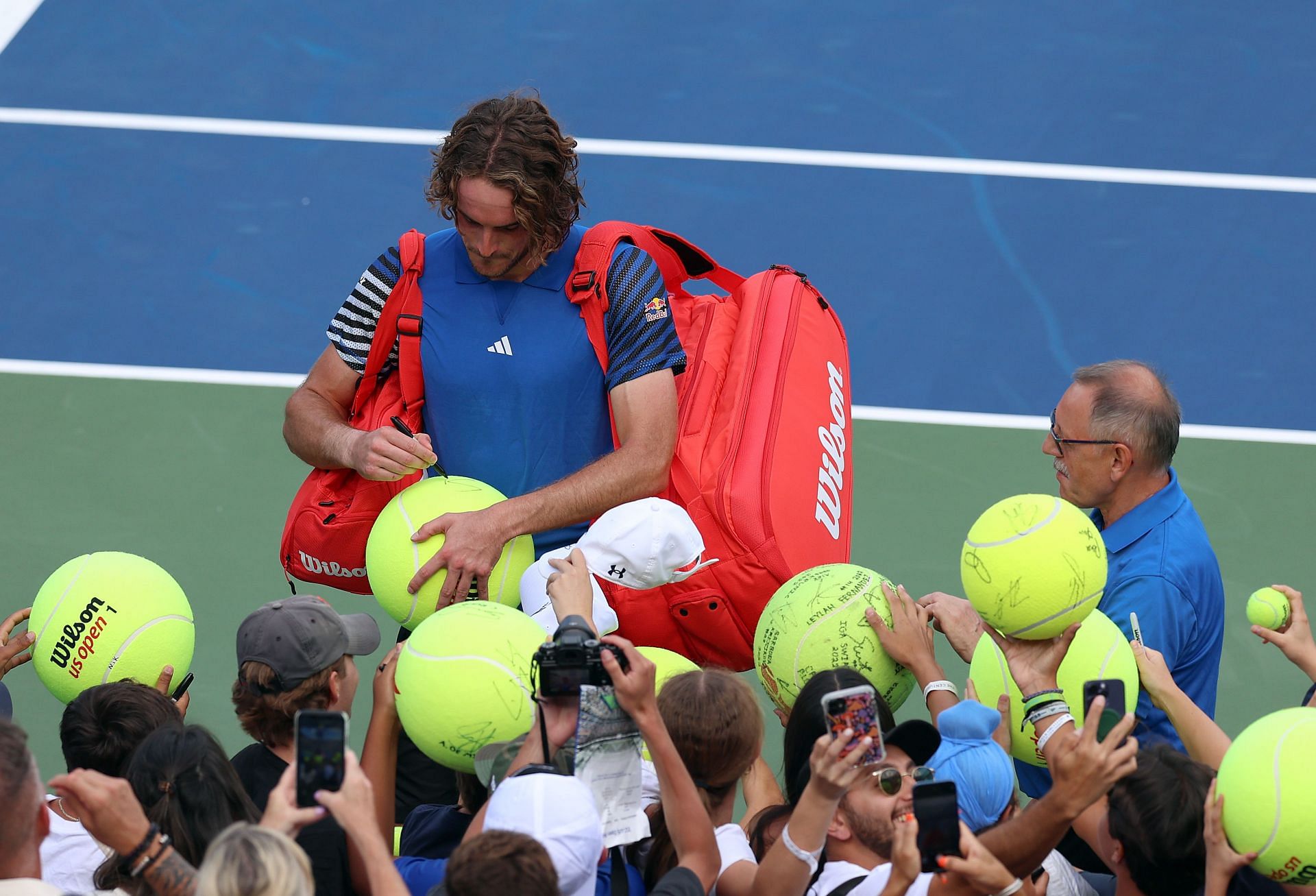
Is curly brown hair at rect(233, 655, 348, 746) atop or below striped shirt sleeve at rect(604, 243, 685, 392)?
below

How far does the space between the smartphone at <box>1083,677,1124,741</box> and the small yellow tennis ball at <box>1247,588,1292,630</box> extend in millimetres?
1005

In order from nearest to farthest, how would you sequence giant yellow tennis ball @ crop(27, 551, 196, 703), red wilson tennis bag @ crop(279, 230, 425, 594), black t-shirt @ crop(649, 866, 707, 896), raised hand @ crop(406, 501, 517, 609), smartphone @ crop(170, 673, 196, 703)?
black t-shirt @ crop(649, 866, 707, 896), giant yellow tennis ball @ crop(27, 551, 196, 703), raised hand @ crop(406, 501, 517, 609), smartphone @ crop(170, 673, 196, 703), red wilson tennis bag @ crop(279, 230, 425, 594)

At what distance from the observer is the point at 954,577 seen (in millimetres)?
7086

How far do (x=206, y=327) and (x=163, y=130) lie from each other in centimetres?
192

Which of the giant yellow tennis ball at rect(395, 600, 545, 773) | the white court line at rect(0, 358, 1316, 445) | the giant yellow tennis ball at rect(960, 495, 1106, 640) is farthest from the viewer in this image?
the white court line at rect(0, 358, 1316, 445)

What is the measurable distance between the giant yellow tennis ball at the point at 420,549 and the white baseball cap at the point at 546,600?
7 centimetres

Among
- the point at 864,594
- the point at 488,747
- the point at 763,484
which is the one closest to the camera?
the point at 488,747

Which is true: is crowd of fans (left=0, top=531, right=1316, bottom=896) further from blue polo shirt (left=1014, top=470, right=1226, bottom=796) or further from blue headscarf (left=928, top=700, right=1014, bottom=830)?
blue polo shirt (left=1014, top=470, right=1226, bottom=796)

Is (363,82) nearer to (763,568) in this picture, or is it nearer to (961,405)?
(961,405)

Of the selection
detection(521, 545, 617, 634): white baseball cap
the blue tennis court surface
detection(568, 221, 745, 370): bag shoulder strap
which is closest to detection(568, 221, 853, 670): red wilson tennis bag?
detection(568, 221, 745, 370): bag shoulder strap


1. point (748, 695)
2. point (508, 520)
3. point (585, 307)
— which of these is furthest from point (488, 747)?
point (585, 307)

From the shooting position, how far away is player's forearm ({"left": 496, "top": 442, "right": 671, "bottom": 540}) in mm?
5121

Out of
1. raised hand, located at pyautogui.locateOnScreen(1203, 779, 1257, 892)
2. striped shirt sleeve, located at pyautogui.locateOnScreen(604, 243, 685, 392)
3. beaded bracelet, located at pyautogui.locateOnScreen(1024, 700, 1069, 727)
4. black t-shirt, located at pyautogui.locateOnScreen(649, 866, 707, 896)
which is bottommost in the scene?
black t-shirt, located at pyautogui.locateOnScreen(649, 866, 707, 896)

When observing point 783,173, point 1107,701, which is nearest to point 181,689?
point 1107,701
